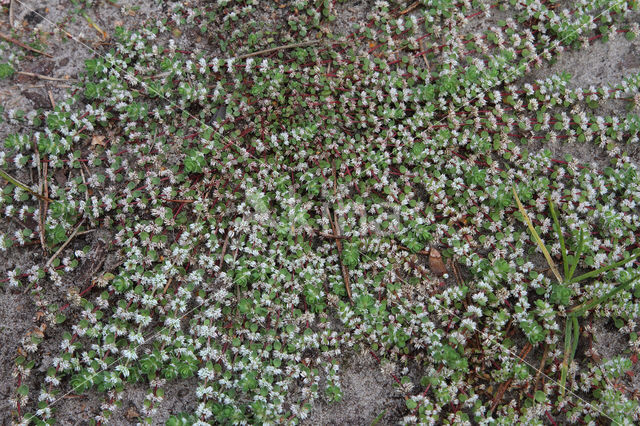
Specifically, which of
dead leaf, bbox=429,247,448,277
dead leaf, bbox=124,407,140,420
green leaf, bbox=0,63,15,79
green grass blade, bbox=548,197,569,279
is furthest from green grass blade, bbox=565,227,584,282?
green leaf, bbox=0,63,15,79

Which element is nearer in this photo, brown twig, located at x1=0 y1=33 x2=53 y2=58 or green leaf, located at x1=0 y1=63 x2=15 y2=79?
green leaf, located at x1=0 y1=63 x2=15 y2=79

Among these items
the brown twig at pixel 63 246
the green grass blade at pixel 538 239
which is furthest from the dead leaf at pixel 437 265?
the brown twig at pixel 63 246

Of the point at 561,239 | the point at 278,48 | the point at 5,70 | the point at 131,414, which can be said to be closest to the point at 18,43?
the point at 5,70

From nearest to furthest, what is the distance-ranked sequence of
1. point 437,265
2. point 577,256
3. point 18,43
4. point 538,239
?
point 577,256, point 538,239, point 437,265, point 18,43

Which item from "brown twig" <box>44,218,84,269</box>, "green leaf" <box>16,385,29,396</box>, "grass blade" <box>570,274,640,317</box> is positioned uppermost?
"brown twig" <box>44,218,84,269</box>

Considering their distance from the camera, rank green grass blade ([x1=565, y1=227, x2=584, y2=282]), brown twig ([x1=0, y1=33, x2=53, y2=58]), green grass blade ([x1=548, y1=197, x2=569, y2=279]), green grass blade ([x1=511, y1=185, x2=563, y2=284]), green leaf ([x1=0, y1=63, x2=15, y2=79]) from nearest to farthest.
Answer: green grass blade ([x1=565, y1=227, x2=584, y2=282])
green grass blade ([x1=548, y1=197, x2=569, y2=279])
green grass blade ([x1=511, y1=185, x2=563, y2=284])
green leaf ([x1=0, y1=63, x2=15, y2=79])
brown twig ([x1=0, y1=33, x2=53, y2=58])

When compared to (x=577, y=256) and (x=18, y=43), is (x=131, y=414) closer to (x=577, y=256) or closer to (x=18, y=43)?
(x=18, y=43)

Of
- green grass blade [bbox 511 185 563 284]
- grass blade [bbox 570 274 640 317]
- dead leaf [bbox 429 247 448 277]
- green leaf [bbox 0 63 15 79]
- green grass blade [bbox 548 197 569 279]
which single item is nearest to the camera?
grass blade [bbox 570 274 640 317]

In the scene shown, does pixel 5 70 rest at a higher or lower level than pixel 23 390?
higher

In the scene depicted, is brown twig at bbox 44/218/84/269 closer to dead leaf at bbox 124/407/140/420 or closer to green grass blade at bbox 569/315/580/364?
dead leaf at bbox 124/407/140/420

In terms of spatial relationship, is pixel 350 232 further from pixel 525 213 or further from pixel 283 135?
pixel 525 213

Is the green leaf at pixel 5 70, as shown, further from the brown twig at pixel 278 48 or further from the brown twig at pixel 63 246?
the brown twig at pixel 278 48
